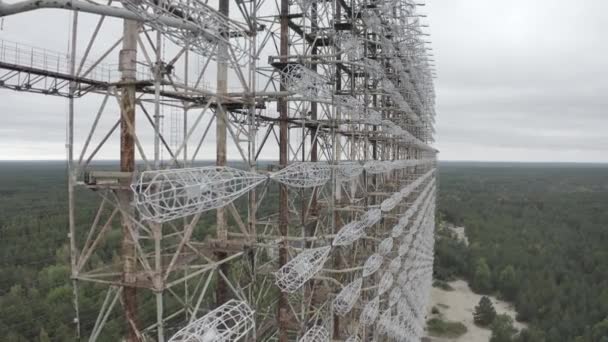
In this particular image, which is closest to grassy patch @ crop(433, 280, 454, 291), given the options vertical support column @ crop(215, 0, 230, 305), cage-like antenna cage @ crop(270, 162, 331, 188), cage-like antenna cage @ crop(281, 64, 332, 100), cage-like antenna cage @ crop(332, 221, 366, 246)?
cage-like antenna cage @ crop(332, 221, 366, 246)

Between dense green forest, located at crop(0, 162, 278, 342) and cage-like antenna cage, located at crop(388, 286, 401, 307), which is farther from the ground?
cage-like antenna cage, located at crop(388, 286, 401, 307)

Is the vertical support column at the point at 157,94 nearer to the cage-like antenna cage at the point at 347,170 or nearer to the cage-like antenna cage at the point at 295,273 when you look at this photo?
the cage-like antenna cage at the point at 295,273

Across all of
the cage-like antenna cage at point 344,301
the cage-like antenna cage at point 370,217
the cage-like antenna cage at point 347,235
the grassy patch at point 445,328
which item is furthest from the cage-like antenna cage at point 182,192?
the grassy patch at point 445,328

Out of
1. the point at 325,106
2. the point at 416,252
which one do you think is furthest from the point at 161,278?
the point at 416,252

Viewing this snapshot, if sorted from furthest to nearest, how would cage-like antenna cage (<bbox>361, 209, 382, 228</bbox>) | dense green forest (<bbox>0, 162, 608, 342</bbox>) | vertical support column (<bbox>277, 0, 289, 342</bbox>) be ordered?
dense green forest (<bbox>0, 162, 608, 342</bbox>)
cage-like antenna cage (<bbox>361, 209, 382, 228</bbox>)
vertical support column (<bbox>277, 0, 289, 342</bbox>)

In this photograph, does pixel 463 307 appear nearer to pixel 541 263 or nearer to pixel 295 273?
pixel 541 263

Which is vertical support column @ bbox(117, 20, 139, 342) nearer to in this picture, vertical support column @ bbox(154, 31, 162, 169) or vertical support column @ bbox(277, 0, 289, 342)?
vertical support column @ bbox(154, 31, 162, 169)
